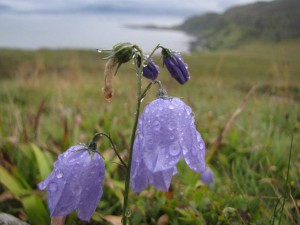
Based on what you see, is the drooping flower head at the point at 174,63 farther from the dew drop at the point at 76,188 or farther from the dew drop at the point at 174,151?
the dew drop at the point at 76,188

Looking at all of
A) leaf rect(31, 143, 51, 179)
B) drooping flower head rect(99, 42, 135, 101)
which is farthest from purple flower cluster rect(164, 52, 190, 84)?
leaf rect(31, 143, 51, 179)

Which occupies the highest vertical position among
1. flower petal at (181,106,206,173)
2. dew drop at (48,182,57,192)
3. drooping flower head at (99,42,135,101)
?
drooping flower head at (99,42,135,101)

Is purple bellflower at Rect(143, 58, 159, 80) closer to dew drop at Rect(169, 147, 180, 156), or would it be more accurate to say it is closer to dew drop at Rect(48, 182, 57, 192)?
dew drop at Rect(169, 147, 180, 156)

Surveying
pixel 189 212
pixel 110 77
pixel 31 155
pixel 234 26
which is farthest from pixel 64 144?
pixel 234 26

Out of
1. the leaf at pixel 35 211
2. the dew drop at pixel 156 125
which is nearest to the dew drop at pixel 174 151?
the dew drop at pixel 156 125

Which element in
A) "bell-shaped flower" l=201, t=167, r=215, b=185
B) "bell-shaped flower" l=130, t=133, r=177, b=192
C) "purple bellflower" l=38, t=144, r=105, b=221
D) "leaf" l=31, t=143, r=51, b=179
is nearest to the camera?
"purple bellflower" l=38, t=144, r=105, b=221

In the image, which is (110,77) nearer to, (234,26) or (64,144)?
(64,144)
